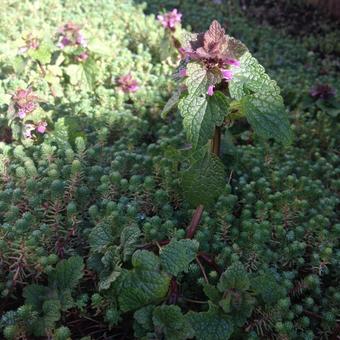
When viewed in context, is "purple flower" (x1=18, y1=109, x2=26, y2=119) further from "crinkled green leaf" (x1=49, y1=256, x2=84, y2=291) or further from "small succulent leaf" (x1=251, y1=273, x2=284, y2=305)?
"small succulent leaf" (x1=251, y1=273, x2=284, y2=305)

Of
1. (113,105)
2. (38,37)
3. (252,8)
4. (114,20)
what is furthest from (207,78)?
(252,8)

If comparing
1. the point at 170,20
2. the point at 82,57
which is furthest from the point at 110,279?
the point at 170,20

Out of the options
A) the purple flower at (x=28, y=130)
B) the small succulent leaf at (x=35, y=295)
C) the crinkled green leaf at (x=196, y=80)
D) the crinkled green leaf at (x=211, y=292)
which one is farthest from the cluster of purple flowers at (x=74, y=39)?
the crinkled green leaf at (x=211, y=292)

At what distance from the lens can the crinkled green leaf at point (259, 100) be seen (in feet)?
5.48

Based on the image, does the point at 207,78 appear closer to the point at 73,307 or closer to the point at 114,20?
the point at 73,307

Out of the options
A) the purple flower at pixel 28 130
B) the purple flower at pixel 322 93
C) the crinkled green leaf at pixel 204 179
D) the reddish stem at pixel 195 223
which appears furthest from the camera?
the purple flower at pixel 322 93

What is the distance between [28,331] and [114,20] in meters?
3.42

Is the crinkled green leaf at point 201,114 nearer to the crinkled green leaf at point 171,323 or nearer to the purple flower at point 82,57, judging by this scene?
the crinkled green leaf at point 171,323

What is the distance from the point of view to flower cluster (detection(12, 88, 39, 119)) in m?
2.45

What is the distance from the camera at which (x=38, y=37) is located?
10.3 feet

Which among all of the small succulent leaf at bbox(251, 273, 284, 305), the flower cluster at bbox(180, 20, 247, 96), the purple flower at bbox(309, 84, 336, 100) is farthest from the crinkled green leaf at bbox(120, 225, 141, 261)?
the purple flower at bbox(309, 84, 336, 100)

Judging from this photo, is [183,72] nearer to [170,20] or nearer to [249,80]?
[249,80]

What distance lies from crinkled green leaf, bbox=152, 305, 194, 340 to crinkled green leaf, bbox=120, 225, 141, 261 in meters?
0.24

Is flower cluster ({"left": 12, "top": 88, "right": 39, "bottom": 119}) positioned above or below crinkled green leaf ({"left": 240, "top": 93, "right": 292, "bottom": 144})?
below
